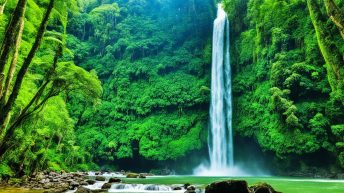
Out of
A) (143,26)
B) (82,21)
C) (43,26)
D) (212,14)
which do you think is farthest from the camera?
(82,21)

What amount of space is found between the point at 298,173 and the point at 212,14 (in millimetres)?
23463

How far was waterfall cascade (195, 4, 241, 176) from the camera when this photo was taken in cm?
3083

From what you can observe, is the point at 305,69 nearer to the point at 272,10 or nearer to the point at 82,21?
the point at 272,10

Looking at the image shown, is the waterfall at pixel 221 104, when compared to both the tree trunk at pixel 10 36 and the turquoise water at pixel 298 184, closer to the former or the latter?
the turquoise water at pixel 298 184

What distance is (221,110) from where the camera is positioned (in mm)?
32562

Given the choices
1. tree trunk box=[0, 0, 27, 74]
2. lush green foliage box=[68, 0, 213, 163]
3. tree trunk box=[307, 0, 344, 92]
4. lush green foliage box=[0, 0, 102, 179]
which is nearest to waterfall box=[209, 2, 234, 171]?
lush green foliage box=[68, 0, 213, 163]

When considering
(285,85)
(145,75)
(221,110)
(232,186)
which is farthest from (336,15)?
(145,75)

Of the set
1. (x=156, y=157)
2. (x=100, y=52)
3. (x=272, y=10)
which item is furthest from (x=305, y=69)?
(x=100, y=52)

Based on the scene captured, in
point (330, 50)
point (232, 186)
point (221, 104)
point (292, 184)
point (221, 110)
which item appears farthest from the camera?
point (221, 104)

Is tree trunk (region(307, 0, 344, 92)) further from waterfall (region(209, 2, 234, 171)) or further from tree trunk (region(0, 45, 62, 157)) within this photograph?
waterfall (region(209, 2, 234, 171))

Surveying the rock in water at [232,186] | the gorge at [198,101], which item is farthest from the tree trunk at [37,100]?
the rock in water at [232,186]

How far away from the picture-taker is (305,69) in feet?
82.1

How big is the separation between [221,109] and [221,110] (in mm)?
118

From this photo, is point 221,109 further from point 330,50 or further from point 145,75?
point 330,50
